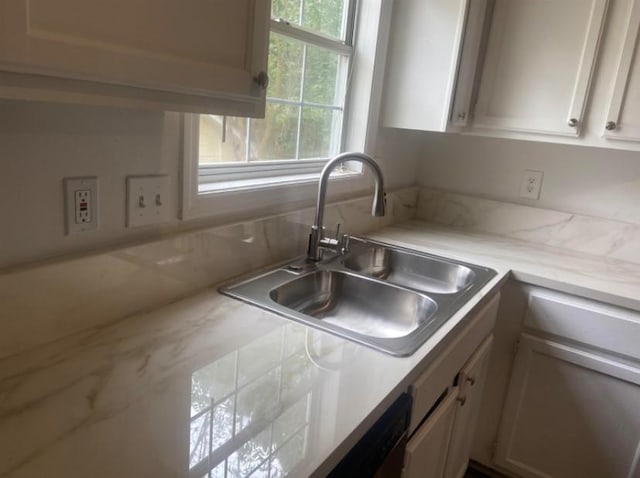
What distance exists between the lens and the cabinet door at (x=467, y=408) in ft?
4.50

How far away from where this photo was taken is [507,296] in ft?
5.41

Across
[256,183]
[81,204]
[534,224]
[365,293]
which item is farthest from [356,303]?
[534,224]

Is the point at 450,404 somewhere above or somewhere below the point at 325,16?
below

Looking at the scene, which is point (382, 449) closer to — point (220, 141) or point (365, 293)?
point (365, 293)

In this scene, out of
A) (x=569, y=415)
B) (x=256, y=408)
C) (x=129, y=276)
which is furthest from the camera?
(x=569, y=415)

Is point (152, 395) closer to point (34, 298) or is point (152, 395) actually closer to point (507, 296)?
point (34, 298)

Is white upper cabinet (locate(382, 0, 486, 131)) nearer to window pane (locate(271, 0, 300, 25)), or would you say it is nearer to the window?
the window

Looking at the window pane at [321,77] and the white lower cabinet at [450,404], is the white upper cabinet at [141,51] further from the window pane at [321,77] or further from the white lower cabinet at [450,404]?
the window pane at [321,77]

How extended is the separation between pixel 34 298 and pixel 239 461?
51 centimetres

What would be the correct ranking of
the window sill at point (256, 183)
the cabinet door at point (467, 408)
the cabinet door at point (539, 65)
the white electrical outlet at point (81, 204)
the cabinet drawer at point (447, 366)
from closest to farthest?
the white electrical outlet at point (81, 204) → the cabinet drawer at point (447, 366) → the window sill at point (256, 183) → the cabinet door at point (467, 408) → the cabinet door at point (539, 65)

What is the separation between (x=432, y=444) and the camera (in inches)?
47.3

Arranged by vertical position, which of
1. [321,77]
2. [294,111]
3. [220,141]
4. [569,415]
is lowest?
[569,415]

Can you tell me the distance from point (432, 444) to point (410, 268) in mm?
678

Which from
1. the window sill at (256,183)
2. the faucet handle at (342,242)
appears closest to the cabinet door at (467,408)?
the faucet handle at (342,242)
